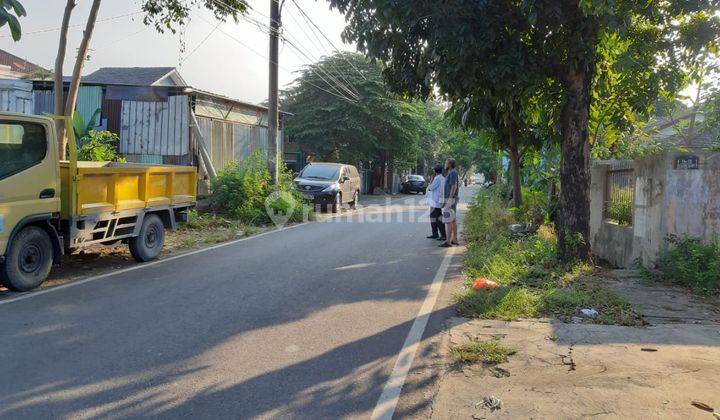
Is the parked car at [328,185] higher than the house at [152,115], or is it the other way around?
the house at [152,115]

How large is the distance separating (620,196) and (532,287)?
11.5 ft

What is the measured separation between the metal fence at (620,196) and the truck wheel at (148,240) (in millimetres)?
7838

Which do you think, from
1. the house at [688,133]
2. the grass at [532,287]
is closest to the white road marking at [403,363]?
the grass at [532,287]

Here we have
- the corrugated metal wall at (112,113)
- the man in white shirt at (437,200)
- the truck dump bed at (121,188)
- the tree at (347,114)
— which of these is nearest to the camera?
the truck dump bed at (121,188)

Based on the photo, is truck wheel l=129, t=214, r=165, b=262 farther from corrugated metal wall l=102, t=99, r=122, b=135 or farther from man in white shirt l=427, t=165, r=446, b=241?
corrugated metal wall l=102, t=99, r=122, b=135

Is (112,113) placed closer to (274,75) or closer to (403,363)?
(274,75)

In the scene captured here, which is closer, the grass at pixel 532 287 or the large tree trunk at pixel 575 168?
the grass at pixel 532 287

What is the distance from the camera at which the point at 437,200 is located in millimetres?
12555

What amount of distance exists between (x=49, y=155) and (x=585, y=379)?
6803 millimetres

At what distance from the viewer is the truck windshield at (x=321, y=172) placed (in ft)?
69.8

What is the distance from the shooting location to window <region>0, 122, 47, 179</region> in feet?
23.2

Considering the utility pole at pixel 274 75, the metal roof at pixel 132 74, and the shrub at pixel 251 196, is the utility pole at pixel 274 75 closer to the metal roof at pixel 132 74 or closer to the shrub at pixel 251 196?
the shrub at pixel 251 196

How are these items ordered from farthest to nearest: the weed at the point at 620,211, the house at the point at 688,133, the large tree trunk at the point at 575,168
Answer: the house at the point at 688,133 < the weed at the point at 620,211 < the large tree trunk at the point at 575,168

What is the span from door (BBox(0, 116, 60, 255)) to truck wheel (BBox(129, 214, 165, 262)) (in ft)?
6.44
